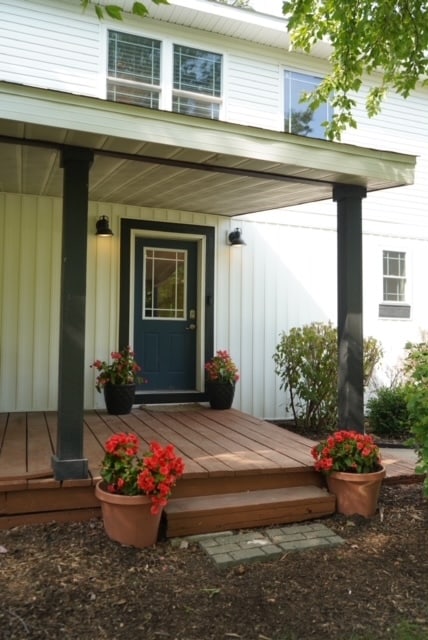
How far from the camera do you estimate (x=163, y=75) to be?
6938 millimetres

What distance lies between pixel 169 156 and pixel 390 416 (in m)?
4.33

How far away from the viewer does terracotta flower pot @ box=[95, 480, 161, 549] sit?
3.12 m

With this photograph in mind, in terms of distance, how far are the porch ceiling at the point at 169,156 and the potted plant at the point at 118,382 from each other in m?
1.77

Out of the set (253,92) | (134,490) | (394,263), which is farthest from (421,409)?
(253,92)

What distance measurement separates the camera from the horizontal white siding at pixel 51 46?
636cm

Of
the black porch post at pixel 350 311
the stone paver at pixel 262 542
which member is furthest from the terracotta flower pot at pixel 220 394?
the stone paver at pixel 262 542

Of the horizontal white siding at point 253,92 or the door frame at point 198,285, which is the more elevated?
the horizontal white siding at point 253,92

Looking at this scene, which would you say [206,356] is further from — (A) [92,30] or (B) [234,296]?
(A) [92,30]

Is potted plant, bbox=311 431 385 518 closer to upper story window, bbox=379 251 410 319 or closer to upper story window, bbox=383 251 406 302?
upper story window, bbox=379 251 410 319

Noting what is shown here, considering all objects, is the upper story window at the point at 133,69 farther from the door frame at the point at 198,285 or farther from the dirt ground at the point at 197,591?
the dirt ground at the point at 197,591

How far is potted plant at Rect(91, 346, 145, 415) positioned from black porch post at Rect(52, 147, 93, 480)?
7.18 ft

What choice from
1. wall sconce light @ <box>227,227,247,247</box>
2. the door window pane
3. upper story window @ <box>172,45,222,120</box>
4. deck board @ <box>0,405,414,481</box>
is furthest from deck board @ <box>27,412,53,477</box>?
upper story window @ <box>172,45,222,120</box>

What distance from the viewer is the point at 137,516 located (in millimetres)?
3158

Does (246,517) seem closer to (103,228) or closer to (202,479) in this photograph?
(202,479)
